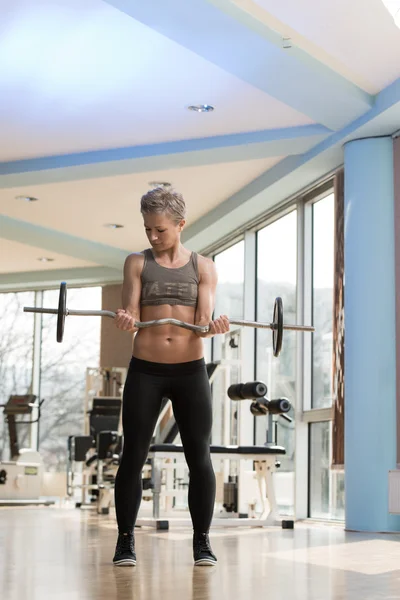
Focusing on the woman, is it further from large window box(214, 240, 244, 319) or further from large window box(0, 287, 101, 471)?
large window box(0, 287, 101, 471)

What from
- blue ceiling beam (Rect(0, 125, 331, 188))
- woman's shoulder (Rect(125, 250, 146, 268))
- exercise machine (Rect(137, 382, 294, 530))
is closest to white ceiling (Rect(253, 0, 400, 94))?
blue ceiling beam (Rect(0, 125, 331, 188))

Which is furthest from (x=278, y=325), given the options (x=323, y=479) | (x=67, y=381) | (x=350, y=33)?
(x=67, y=381)

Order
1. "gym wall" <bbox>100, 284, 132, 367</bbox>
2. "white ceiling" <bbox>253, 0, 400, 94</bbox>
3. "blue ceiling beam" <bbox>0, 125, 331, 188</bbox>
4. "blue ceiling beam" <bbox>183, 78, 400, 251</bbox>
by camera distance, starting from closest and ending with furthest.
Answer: "white ceiling" <bbox>253, 0, 400, 94</bbox>
"blue ceiling beam" <bbox>183, 78, 400, 251</bbox>
"blue ceiling beam" <bbox>0, 125, 331, 188</bbox>
"gym wall" <bbox>100, 284, 132, 367</bbox>

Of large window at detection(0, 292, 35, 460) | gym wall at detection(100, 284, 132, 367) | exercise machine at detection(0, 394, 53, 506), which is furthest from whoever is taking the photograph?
large window at detection(0, 292, 35, 460)

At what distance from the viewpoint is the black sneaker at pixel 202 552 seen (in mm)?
3021

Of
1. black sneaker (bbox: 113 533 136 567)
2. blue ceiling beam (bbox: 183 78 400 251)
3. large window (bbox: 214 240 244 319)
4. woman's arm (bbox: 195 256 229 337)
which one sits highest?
blue ceiling beam (bbox: 183 78 400 251)

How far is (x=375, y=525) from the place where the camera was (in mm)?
5660

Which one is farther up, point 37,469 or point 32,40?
point 32,40

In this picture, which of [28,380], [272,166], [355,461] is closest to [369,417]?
[355,461]

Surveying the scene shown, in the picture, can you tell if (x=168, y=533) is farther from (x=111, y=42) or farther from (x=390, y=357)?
(x=111, y=42)

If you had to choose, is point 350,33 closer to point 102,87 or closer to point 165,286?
point 102,87

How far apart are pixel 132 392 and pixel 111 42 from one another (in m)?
2.73

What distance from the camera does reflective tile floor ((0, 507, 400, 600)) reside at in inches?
94.3

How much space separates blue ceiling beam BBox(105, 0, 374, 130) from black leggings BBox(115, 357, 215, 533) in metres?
2.19
